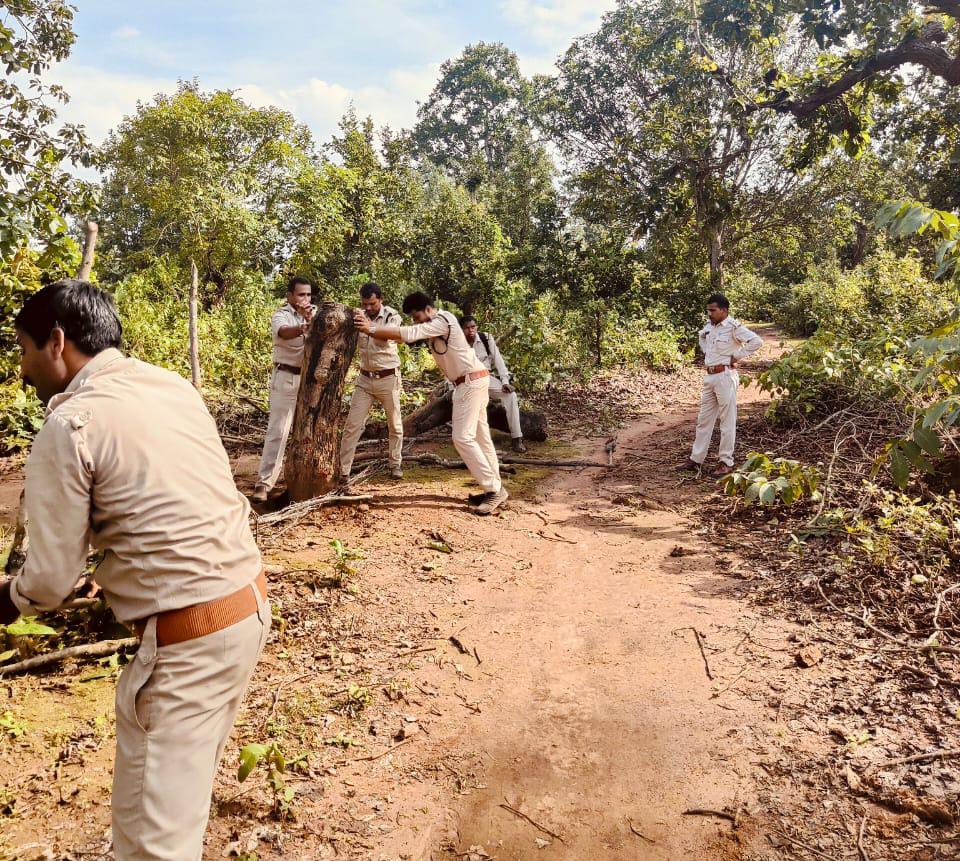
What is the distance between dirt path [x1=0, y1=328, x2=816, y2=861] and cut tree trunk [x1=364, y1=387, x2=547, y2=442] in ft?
10.9

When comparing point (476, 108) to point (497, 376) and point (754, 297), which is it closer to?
point (754, 297)

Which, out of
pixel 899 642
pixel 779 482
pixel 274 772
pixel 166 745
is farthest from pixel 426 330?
pixel 166 745

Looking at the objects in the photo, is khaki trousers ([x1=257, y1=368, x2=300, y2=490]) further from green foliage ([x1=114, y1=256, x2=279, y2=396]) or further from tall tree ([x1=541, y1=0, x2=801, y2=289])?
tall tree ([x1=541, y1=0, x2=801, y2=289])

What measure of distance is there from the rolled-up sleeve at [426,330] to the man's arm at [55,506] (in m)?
4.39

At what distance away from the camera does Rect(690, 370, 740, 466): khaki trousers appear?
7.49 meters

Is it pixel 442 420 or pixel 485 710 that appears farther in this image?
pixel 442 420

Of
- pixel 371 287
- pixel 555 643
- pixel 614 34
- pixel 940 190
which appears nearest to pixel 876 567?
pixel 555 643

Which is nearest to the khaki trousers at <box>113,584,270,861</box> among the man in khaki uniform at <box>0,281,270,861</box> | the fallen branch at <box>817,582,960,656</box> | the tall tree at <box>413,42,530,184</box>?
the man in khaki uniform at <box>0,281,270,861</box>

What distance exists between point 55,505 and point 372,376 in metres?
5.24

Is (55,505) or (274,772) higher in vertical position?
(55,505)

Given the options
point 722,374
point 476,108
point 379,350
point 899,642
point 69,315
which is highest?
point 476,108

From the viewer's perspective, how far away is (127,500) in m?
1.66

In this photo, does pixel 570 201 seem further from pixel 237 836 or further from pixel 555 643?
pixel 237 836

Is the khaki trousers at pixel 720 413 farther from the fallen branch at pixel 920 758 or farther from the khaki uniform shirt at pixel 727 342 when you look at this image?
the fallen branch at pixel 920 758
